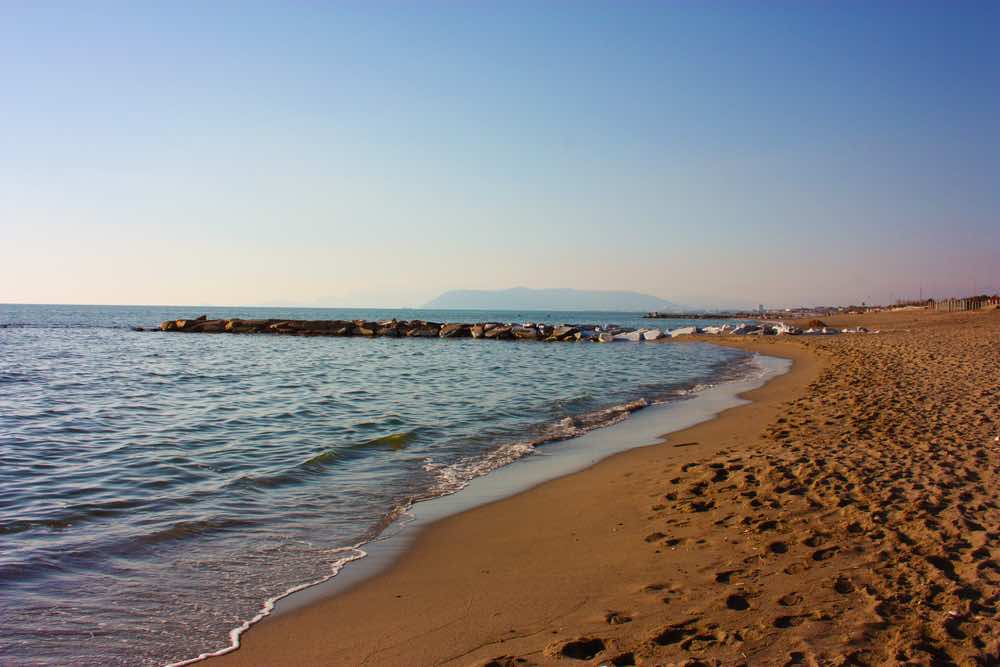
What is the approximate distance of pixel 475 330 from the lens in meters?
45.9

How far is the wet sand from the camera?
3.51 meters

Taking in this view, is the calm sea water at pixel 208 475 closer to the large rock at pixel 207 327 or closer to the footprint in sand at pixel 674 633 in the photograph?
the footprint in sand at pixel 674 633

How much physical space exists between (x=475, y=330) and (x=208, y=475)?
38.2m

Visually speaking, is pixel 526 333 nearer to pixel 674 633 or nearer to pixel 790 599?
pixel 790 599

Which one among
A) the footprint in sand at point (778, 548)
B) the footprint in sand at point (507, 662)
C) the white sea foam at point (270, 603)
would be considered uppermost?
the footprint in sand at point (778, 548)

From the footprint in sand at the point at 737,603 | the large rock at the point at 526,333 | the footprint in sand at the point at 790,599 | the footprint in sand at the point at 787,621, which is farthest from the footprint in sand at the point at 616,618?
the large rock at the point at 526,333

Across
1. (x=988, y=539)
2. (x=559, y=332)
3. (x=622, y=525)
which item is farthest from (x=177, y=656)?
(x=559, y=332)

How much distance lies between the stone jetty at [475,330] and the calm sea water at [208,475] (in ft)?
76.0

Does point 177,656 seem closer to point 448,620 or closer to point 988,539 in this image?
point 448,620

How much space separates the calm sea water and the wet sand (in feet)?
2.83

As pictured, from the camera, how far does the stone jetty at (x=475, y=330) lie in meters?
43.1

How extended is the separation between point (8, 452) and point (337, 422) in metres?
4.81

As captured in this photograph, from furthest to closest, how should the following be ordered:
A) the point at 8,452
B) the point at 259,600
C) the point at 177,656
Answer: the point at 8,452
the point at 259,600
the point at 177,656

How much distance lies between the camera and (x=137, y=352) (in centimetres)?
2850
